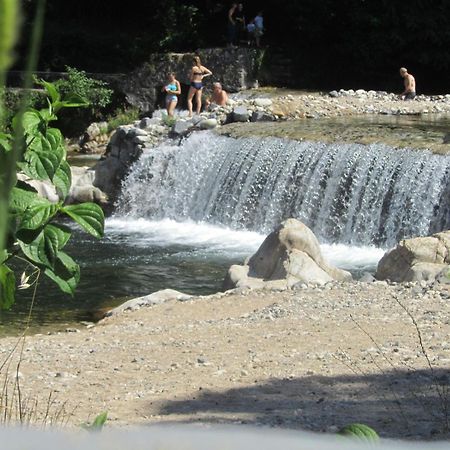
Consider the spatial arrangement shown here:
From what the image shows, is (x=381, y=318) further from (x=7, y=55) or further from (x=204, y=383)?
(x=7, y=55)

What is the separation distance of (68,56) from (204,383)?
2420 centimetres

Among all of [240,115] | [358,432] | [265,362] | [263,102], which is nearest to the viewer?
[358,432]

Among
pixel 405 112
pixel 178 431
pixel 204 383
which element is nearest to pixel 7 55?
pixel 178 431

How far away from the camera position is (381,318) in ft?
25.7

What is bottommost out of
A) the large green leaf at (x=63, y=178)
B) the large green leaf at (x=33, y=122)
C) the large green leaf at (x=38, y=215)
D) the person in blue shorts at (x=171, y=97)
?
the person in blue shorts at (x=171, y=97)

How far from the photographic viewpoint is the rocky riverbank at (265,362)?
5.13m

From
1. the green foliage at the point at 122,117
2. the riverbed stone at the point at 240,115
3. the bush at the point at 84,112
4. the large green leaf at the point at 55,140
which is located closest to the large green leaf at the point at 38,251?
the large green leaf at the point at 55,140

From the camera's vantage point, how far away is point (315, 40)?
2762cm

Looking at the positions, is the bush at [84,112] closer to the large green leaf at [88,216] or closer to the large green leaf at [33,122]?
the large green leaf at [33,122]

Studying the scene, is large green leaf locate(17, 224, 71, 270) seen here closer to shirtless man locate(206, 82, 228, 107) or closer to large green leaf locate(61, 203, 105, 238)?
large green leaf locate(61, 203, 105, 238)

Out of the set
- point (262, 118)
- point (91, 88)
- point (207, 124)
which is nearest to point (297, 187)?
point (207, 124)

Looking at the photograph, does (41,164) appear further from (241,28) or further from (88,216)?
(241,28)

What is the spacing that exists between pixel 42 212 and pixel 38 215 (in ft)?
0.05

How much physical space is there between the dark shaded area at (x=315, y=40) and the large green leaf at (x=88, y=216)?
73.7 ft
